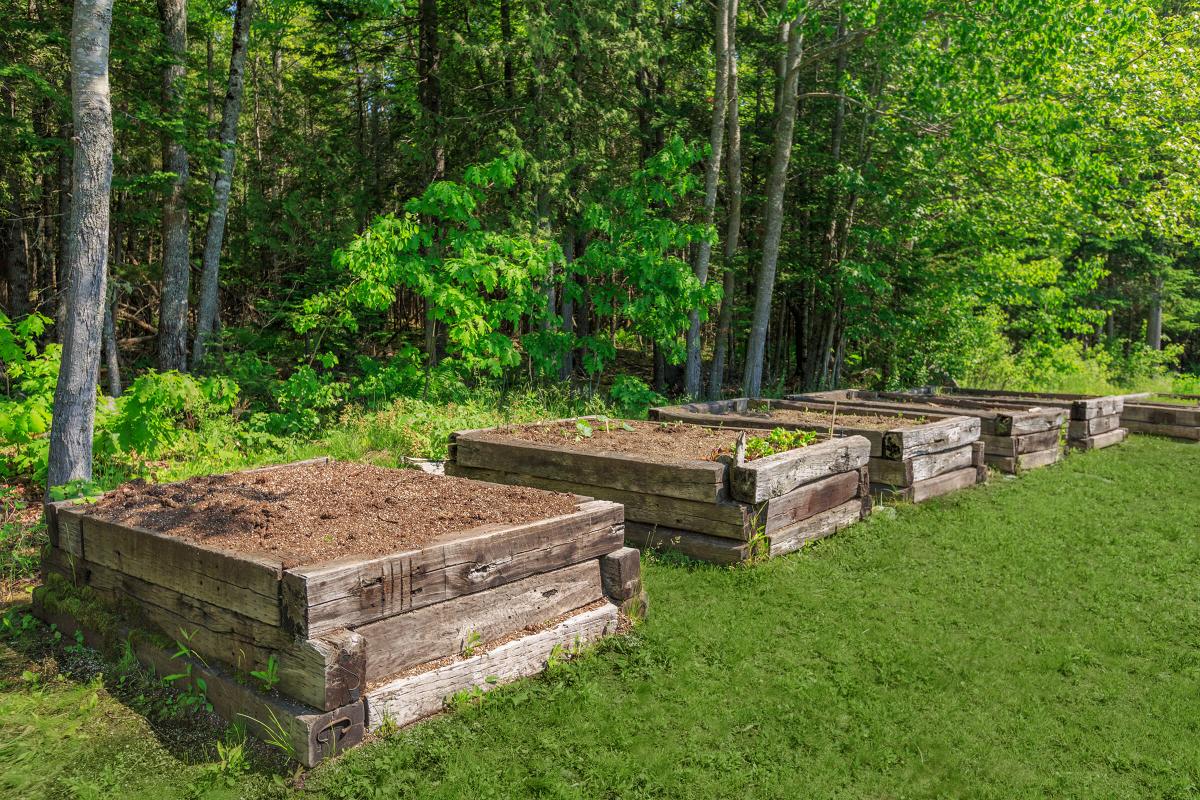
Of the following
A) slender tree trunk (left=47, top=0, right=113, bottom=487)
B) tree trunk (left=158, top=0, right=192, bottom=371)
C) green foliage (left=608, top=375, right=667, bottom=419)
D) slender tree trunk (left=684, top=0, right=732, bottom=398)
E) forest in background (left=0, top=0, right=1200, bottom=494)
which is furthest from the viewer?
slender tree trunk (left=684, top=0, right=732, bottom=398)

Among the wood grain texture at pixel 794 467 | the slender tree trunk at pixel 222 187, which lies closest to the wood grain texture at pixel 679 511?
the wood grain texture at pixel 794 467

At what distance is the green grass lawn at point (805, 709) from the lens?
9.94 feet

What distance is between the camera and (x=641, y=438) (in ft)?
22.9

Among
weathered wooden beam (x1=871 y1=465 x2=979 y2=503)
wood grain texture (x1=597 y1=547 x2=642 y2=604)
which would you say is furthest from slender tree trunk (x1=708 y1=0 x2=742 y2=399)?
wood grain texture (x1=597 y1=547 x2=642 y2=604)

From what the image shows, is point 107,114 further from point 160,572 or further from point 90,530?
point 160,572

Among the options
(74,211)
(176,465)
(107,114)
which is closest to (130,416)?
(176,465)

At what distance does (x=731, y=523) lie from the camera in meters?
5.30

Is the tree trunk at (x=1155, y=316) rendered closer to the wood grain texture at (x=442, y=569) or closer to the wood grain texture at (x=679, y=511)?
the wood grain texture at (x=679, y=511)

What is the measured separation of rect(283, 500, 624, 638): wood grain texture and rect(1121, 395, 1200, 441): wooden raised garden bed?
10731 mm

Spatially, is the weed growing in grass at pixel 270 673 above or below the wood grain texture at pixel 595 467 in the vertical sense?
below

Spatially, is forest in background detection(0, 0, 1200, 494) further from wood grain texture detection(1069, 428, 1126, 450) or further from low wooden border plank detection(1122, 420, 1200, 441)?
wood grain texture detection(1069, 428, 1126, 450)

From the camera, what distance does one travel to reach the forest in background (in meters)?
9.73

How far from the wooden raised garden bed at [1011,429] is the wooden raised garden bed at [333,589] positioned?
204 inches

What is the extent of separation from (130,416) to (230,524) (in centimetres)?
282
